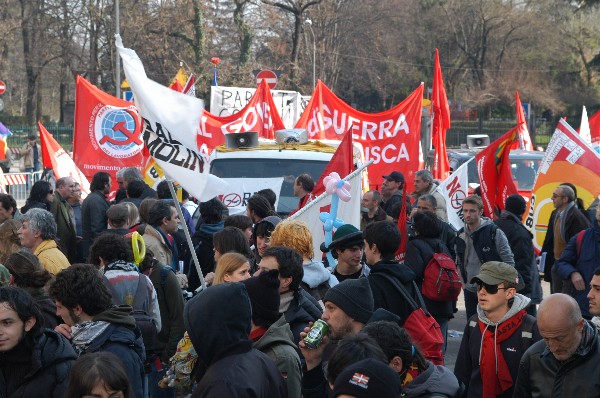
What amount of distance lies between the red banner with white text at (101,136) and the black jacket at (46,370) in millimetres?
9512

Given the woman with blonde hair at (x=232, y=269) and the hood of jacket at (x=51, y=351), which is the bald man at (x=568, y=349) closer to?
the woman with blonde hair at (x=232, y=269)

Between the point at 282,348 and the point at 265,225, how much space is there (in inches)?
111

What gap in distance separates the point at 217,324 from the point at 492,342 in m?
2.00

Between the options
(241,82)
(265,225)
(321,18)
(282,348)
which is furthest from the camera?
(321,18)

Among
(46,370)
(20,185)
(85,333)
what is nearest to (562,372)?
(85,333)

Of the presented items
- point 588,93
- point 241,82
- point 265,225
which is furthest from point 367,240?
point 588,93

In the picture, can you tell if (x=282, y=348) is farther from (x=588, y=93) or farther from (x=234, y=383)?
(x=588, y=93)

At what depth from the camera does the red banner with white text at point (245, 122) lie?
15.5 meters

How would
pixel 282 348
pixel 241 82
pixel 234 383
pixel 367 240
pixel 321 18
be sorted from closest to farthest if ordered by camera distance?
1. pixel 234 383
2. pixel 282 348
3. pixel 367 240
4. pixel 241 82
5. pixel 321 18

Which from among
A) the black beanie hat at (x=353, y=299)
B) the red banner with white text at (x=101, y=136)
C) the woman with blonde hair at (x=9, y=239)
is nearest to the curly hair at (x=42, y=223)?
the woman with blonde hair at (x=9, y=239)

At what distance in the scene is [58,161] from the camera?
42.7ft

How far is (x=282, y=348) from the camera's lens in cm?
411

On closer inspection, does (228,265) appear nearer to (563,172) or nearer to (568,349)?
(568,349)

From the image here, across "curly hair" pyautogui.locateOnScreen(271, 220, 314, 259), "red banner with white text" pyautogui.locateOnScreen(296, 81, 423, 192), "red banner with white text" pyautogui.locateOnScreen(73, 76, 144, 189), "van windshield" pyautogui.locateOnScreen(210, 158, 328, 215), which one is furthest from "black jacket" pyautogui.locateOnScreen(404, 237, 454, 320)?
"red banner with white text" pyautogui.locateOnScreen(73, 76, 144, 189)
